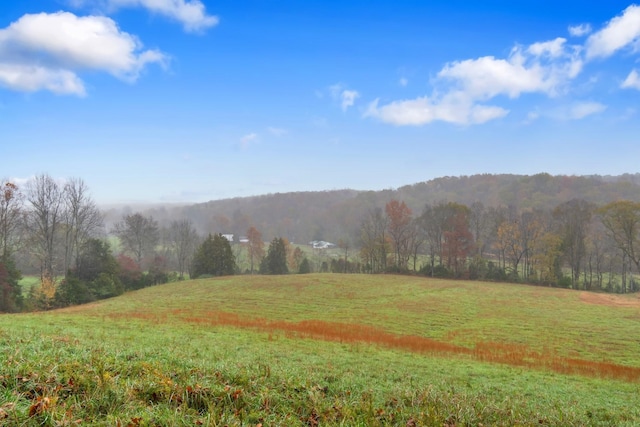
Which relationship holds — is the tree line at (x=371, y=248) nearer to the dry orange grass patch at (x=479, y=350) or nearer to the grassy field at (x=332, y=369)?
the grassy field at (x=332, y=369)

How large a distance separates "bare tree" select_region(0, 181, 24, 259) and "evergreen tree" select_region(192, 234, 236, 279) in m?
23.9

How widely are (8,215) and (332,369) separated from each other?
4396 cm

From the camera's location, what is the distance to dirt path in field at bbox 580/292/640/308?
34.0m

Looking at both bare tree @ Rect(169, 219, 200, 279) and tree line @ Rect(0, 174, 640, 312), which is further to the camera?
bare tree @ Rect(169, 219, 200, 279)

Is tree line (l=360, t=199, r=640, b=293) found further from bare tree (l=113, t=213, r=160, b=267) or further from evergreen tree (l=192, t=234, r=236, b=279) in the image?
bare tree (l=113, t=213, r=160, b=267)

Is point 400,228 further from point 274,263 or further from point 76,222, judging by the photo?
point 76,222

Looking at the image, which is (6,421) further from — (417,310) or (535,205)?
(535,205)

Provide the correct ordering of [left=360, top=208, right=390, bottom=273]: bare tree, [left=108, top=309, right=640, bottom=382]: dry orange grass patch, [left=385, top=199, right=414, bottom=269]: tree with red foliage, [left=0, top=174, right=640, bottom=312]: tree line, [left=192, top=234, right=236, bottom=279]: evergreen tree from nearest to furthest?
[left=108, top=309, right=640, bottom=382]: dry orange grass patch → [left=0, top=174, right=640, bottom=312]: tree line → [left=192, top=234, right=236, bottom=279]: evergreen tree → [left=360, top=208, right=390, bottom=273]: bare tree → [left=385, top=199, right=414, bottom=269]: tree with red foliage

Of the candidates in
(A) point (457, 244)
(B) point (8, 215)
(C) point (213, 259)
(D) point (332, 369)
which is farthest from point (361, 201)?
(D) point (332, 369)

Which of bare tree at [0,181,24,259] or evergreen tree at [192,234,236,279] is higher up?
bare tree at [0,181,24,259]

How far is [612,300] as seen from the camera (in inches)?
1442

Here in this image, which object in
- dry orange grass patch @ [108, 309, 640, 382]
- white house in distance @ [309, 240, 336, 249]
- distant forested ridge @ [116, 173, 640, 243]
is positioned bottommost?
white house in distance @ [309, 240, 336, 249]

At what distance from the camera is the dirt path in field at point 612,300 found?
112 ft

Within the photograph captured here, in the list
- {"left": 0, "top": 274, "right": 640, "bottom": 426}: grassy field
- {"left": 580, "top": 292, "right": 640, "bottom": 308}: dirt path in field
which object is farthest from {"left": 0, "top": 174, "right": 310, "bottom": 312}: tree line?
{"left": 580, "top": 292, "right": 640, "bottom": 308}: dirt path in field
